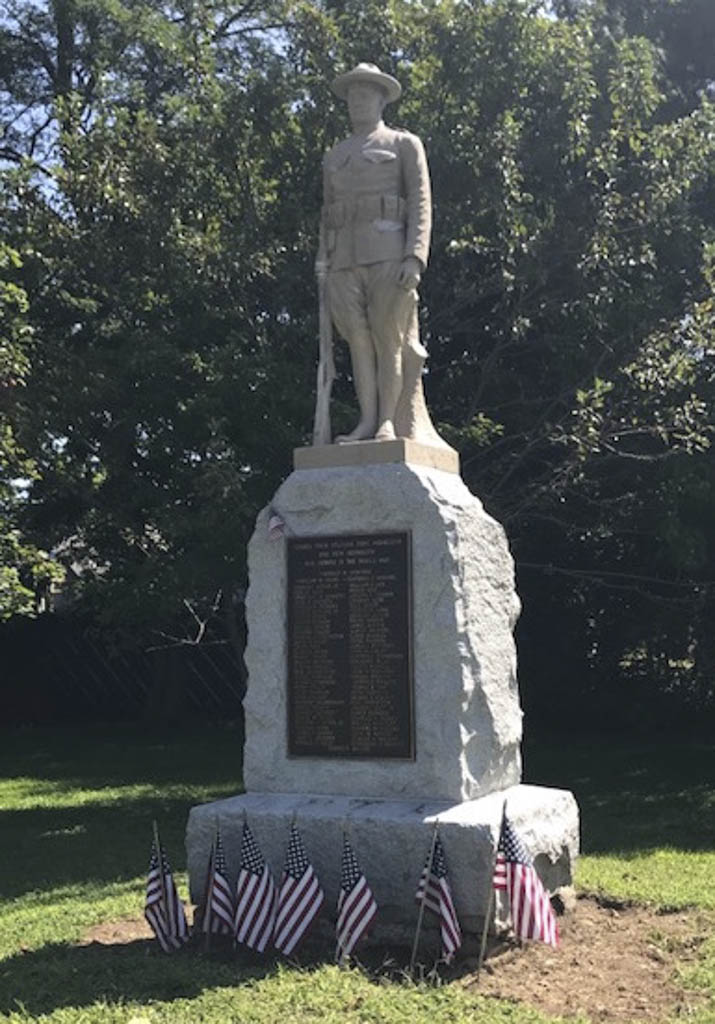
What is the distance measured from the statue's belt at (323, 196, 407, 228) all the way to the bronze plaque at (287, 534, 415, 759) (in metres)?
1.90

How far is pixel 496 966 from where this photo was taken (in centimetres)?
573

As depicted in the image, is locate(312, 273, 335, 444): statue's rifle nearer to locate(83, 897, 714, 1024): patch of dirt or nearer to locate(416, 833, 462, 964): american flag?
locate(416, 833, 462, 964): american flag

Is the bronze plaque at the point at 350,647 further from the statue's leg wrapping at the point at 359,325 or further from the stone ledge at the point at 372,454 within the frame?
the statue's leg wrapping at the point at 359,325

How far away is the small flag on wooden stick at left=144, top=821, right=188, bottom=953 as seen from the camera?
20.1ft

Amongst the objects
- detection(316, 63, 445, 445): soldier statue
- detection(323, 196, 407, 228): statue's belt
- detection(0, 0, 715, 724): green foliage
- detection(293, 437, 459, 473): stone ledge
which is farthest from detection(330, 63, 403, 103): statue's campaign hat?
detection(0, 0, 715, 724): green foliage

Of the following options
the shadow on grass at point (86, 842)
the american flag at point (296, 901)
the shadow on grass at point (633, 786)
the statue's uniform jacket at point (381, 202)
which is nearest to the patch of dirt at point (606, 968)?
the american flag at point (296, 901)

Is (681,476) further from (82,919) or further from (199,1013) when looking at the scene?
(199,1013)

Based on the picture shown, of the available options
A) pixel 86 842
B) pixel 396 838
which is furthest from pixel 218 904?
pixel 86 842

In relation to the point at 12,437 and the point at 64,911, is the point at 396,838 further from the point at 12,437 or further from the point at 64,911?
the point at 12,437

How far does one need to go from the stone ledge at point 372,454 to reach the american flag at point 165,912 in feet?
7.28

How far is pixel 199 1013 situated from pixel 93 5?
1697 centimetres

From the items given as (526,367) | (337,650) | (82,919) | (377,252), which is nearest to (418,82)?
(526,367)

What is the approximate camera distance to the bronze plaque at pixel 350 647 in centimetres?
635

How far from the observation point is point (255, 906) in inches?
232
